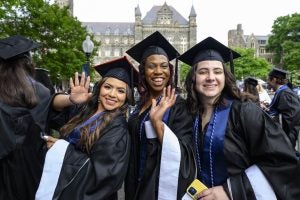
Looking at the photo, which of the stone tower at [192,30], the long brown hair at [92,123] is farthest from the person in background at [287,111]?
the stone tower at [192,30]

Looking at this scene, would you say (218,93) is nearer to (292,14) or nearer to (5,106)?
(5,106)

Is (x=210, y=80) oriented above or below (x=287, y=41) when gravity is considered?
below

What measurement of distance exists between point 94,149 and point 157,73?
0.86 metres

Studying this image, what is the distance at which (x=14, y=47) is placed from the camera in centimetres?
309

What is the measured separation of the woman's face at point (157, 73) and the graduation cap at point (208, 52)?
7.8 inches

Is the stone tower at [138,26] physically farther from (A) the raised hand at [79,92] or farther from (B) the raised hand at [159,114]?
(B) the raised hand at [159,114]

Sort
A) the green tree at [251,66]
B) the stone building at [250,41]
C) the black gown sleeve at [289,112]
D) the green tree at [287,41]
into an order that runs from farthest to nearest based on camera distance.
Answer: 1. the stone building at [250,41]
2. the green tree at [251,66]
3. the green tree at [287,41]
4. the black gown sleeve at [289,112]

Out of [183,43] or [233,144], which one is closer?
[233,144]

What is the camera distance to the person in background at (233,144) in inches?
96.0

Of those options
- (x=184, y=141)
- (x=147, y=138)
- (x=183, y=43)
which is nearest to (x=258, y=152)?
(x=184, y=141)

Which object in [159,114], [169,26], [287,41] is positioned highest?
[169,26]

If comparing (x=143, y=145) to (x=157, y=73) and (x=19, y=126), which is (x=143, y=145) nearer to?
(x=157, y=73)

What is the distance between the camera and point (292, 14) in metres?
54.0

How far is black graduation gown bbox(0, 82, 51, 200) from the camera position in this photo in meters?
2.87
